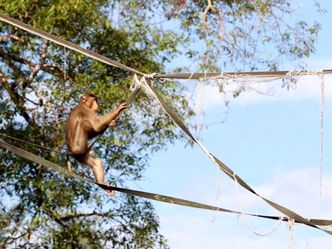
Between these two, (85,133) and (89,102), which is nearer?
(85,133)

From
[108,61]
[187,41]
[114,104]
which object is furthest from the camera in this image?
[187,41]

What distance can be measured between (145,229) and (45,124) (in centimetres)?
147

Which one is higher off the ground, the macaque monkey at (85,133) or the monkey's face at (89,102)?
the monkey's face at (89,102)

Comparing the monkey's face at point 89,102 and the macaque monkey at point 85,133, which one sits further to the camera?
the monkey's face at point 89,102

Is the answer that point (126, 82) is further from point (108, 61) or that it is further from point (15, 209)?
point (108, 61)

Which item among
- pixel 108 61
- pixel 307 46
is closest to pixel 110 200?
pixel 307 46

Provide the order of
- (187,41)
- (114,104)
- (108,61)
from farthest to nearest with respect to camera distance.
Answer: (187,41) → (114,104) → (108,61)

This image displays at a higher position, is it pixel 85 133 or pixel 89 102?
pixel 89 102

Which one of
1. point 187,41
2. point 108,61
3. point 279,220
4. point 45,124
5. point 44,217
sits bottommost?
point 279,220

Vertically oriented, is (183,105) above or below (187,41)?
below

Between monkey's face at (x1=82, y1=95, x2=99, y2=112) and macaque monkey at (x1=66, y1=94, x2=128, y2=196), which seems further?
monkey's face at (x1=82, y1=95, x2=99, y2=112)

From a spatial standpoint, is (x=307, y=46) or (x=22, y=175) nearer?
(x=22, y=175)

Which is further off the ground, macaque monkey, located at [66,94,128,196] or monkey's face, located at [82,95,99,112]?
monkey's face, located at [82,95,99,112]

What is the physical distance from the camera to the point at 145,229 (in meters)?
9.88
